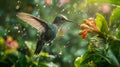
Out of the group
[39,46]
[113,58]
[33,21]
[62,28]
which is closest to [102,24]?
[113,58]

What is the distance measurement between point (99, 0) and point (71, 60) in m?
3.47

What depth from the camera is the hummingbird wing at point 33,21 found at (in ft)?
9.57

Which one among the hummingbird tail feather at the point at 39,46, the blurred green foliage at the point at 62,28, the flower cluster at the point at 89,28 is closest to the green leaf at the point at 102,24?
the flower cluster at the point at 89,28

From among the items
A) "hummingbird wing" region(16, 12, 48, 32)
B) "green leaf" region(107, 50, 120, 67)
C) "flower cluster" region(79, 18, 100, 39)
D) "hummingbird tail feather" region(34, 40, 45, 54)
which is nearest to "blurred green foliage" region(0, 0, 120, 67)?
"hummingbird tail feather" region(34, 40, 45, 54)

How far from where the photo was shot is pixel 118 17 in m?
2.24

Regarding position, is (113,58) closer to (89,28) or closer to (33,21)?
(89,28)

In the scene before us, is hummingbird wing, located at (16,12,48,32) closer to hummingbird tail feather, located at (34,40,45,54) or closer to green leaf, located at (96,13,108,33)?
hummingbird tail feather, located at (34,40,45,54)

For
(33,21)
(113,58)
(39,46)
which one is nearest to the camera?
(113,58)

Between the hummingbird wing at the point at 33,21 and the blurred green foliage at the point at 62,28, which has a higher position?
the hummingbird wing at the point at 33,21

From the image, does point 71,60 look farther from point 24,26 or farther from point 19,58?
point 19,58

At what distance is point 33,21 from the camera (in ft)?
10.3

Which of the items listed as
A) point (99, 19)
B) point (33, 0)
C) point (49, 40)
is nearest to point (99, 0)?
point (99, 19)

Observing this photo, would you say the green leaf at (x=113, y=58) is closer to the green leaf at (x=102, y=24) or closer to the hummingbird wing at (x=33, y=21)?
the green leaf at (x=102, y=24)

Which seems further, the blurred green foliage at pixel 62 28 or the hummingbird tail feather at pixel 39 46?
the blurred green foliage at pixel 62 28
